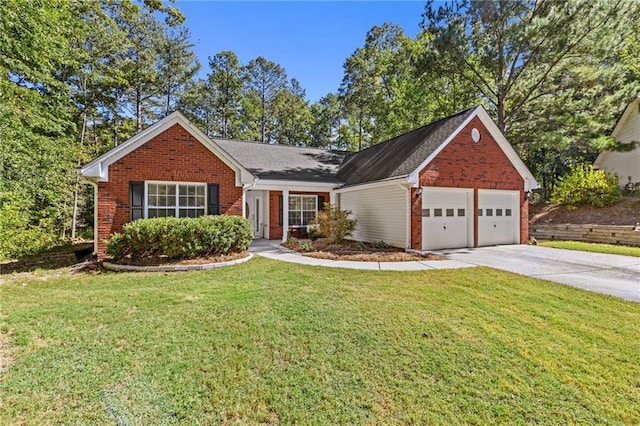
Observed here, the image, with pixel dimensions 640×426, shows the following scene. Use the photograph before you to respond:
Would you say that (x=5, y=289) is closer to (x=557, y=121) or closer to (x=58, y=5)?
(x=58, y=5)

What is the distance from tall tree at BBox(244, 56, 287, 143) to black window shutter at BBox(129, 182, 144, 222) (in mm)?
23806

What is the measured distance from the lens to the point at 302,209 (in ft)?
51.3

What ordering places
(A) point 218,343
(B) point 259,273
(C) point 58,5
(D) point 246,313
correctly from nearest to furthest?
(A) point 218,343 → (D) point 246,313 → (B) point 259,273 → (C) point 58,5

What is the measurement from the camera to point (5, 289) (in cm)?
630

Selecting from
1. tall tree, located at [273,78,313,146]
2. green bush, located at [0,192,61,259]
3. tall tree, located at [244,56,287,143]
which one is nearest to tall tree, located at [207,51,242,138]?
tall tree, located at [244,56,287,143]

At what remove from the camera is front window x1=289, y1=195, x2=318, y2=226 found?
1543cm

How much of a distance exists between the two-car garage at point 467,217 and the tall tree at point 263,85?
967 inches

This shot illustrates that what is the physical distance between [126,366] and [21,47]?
38.7ft

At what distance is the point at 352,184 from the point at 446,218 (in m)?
4.32

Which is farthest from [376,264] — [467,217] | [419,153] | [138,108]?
[138,108]

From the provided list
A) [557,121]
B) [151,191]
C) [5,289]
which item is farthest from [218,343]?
[557,121]

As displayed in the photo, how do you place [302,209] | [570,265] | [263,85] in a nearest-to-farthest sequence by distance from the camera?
[570,265]
[302,209]
[263,85]

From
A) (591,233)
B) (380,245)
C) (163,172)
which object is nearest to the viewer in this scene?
(163,172)

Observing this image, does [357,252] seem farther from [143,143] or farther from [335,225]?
[143,143]
